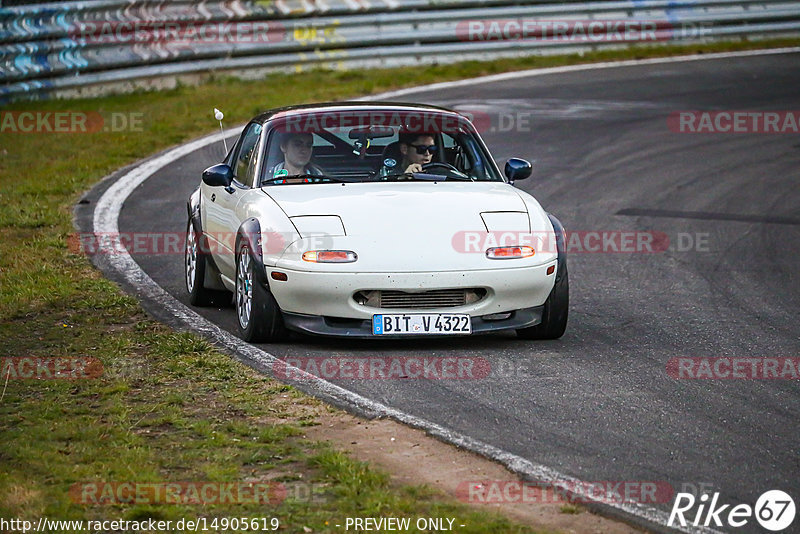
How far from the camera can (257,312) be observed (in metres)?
7.65

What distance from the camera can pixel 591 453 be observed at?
564cm

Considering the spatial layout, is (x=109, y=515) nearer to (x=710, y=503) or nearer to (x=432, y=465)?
(x=432, y=465)

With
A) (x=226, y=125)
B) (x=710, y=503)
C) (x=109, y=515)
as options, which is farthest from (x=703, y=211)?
(x=109, y=515)

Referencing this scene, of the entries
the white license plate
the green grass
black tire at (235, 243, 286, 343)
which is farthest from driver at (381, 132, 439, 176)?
the green grass

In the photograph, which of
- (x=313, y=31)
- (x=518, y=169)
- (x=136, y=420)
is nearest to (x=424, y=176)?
(x=518, y=169)

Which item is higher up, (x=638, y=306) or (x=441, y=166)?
(x=441, y=166)

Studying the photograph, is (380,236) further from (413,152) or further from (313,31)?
(313,31)

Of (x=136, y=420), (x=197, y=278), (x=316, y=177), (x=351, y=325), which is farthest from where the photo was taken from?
(x=197, y=278)

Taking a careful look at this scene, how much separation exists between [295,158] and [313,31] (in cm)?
1271

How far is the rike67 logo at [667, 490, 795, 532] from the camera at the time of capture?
4.84 metres

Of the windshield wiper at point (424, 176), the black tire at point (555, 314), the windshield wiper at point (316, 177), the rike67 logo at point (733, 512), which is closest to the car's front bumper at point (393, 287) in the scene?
the black tire at point (555, 314)

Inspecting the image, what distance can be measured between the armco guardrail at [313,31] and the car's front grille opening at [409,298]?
1156 cm

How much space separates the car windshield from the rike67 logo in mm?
3981

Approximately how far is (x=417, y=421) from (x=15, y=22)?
13307 mm
